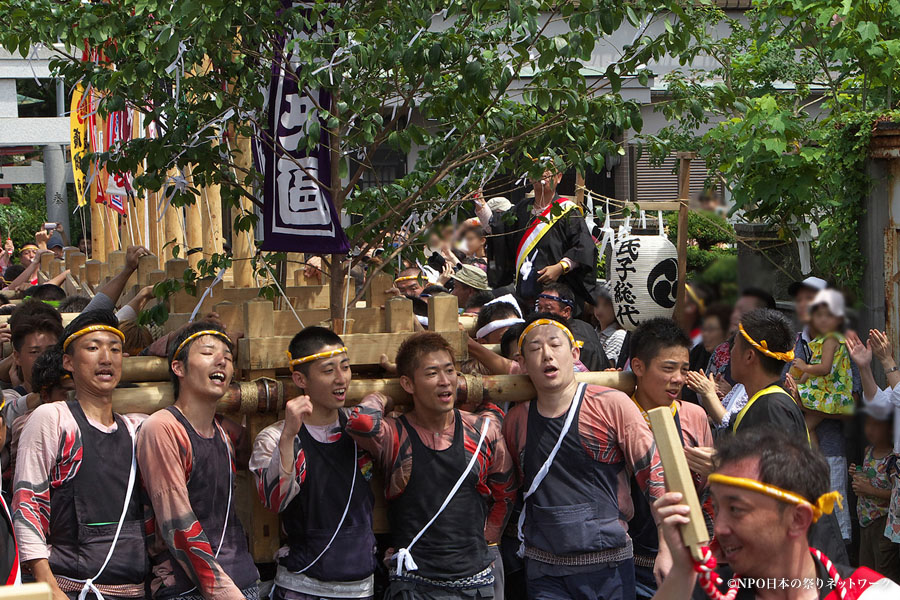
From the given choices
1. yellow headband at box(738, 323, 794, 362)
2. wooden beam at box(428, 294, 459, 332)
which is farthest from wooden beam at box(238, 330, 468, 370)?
yellow headband at box(738, 323, 794, 362)

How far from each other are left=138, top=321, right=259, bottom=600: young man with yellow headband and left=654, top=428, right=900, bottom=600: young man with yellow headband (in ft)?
6.74

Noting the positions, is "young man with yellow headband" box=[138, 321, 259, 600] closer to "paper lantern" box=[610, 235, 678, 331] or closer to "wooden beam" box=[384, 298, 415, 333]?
"wooden beam" box=[384, 298, 415, 333]

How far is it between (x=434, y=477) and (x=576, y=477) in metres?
0.62

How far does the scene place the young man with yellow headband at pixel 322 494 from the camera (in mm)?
4324

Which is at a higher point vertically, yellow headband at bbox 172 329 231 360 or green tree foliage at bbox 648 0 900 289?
green tree foliage at bbox 648 0 900 289

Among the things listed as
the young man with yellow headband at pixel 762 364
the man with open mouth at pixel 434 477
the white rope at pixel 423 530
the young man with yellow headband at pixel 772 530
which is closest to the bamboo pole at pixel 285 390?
the man with open mouth at pixel 434 477

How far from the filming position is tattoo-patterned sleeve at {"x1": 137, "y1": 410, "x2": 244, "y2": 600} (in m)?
3.98

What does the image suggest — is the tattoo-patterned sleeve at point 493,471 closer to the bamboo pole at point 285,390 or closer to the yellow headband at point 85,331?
the bamboo pole at point 285,390

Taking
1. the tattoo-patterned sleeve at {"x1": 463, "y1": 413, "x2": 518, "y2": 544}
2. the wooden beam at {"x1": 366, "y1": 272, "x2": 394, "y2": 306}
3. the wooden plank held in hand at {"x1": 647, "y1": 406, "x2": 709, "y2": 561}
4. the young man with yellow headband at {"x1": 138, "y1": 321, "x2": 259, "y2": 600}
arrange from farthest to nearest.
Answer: the wooden beam at {"x1": 366, "y1": 272, "x2": 394, "y2": 306} < the tattoo-patterned sleeve at {"x1": 463, "y1": 413, "x2": 518, "y2": 544} < the young man with yellow headband at {"x1": 138, "y1": 321, "x2": 259, "y2": 600} < the wooden plank held in hand at {"x1": 647, "y1": 406, "x2": 709, "y2": 561}

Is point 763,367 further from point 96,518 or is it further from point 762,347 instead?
point 96,518

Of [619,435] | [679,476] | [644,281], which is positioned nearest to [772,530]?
[679,476]

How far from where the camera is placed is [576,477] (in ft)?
14.5

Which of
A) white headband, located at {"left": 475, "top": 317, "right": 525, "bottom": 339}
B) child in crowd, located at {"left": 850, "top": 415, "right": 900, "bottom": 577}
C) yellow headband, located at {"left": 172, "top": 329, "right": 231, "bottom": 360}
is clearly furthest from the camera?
white headband, located at {"left": 475, "top": 317, "right": 525, "bottom": 339}

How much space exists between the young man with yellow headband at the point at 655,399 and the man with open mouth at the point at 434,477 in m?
0.69
